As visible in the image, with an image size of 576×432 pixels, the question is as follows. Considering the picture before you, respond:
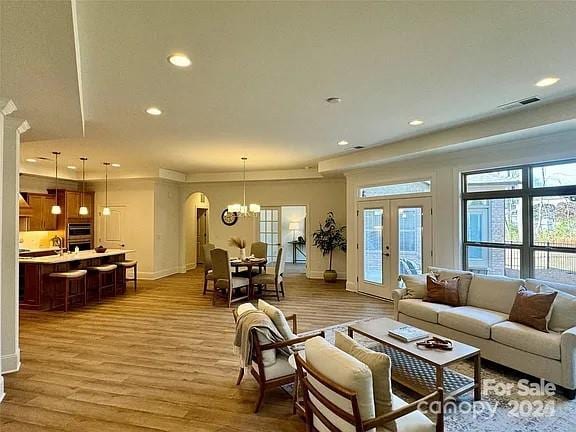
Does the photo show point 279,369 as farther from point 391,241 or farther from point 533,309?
point 391,241

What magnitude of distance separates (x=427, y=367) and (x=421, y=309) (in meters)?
1.02

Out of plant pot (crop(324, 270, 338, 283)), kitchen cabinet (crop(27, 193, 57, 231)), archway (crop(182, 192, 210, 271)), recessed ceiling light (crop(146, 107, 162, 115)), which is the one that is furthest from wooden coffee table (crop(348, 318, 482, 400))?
kitchen cabinet (crop(27, 193, 57, 231))

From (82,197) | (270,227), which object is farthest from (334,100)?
(82,197)

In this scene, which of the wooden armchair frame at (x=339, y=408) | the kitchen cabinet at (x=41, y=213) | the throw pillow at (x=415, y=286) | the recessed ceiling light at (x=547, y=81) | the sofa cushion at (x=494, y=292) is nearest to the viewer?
the wooden armchair frame at (x=339, y=408)

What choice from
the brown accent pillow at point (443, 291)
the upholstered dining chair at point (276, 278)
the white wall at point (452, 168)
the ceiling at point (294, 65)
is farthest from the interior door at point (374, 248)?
the ceiling at point (294, 65)

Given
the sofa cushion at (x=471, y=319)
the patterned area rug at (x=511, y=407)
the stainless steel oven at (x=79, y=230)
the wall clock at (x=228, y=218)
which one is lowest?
the patterned area rug at (x=511, y=407)

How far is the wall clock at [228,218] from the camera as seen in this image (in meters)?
10.2

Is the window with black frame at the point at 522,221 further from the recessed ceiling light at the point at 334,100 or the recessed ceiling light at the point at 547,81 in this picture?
the recessed ceiling light at the point at 334,100

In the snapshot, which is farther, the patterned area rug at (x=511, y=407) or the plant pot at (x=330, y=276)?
the plant pot at (x=330, y=276)

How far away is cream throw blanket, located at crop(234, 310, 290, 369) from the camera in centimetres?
294

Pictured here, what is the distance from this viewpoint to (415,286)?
4867 millimetres

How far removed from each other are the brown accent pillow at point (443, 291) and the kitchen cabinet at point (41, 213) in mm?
9145

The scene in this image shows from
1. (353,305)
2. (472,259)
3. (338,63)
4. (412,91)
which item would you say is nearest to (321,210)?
(353,305)

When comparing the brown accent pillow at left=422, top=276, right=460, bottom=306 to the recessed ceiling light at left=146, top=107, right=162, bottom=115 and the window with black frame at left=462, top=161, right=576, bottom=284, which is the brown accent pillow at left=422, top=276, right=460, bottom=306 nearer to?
the window with black frame at left=462, top=161, right=576, bottom=284
